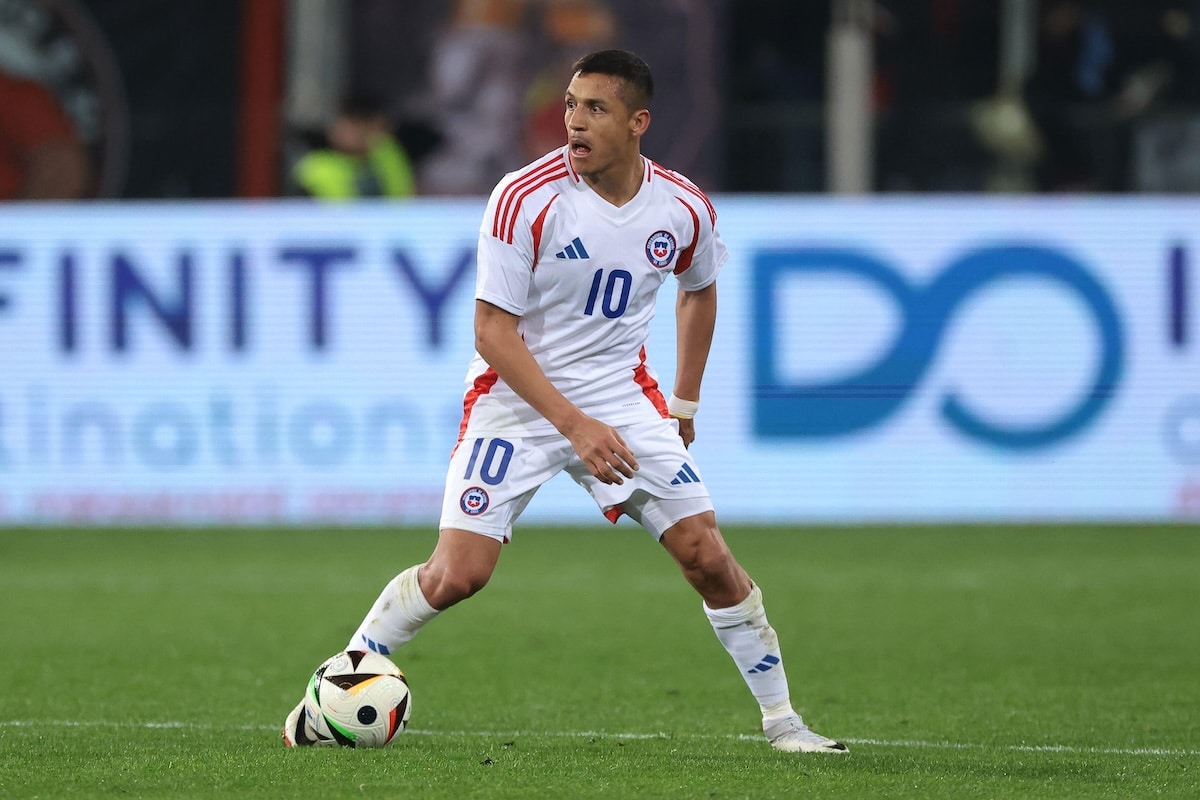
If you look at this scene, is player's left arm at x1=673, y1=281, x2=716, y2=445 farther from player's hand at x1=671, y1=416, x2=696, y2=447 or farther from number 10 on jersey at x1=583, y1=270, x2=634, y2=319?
number 10 on jersey at x1=583, y1=270, x2=634, y2=319

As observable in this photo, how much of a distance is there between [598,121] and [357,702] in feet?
5.68

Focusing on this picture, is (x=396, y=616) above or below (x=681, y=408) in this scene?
below

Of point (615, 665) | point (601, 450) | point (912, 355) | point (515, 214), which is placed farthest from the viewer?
point (912, 355)

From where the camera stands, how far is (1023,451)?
1206 cm

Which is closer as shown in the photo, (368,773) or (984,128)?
(368,773)

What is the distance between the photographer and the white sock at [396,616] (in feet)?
18.9

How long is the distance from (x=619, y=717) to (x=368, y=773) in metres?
1.43

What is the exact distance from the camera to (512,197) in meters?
5.64

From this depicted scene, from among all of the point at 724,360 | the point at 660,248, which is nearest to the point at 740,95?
the point at 724,360

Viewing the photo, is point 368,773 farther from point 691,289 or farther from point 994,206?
point 994,206

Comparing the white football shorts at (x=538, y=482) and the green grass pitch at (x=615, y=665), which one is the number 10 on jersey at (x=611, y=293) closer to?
the white football shorts at (x=538, y=482)

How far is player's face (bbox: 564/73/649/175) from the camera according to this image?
18.5 ft

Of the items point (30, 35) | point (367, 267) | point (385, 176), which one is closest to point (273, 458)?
point (367, 267)

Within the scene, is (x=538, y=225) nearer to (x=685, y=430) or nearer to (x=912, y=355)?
(x=685, y=430)
